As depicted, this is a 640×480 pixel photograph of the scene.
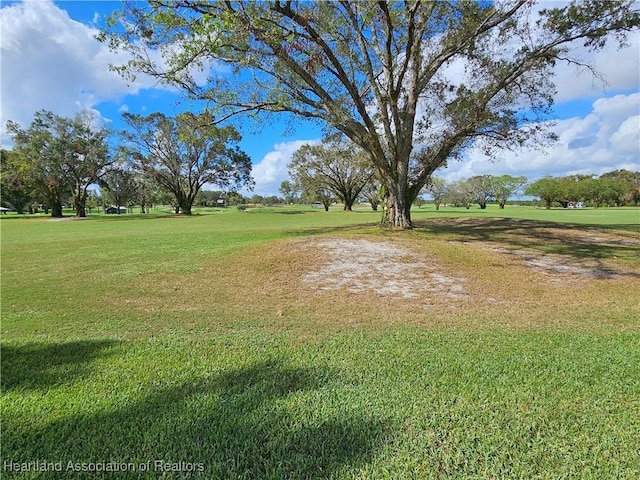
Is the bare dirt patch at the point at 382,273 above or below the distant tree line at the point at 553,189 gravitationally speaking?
below

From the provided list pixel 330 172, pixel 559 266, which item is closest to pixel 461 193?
pixel 330 172

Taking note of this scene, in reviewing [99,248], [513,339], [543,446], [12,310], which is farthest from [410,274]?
[99,248]

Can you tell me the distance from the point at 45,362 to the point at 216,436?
7.91ft

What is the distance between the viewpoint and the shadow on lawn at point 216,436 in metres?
2.01

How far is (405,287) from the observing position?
6.56m

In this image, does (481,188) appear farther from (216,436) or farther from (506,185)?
(216,436)

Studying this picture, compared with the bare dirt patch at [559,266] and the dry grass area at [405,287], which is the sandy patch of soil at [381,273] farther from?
the bare dirt patch at [559,266]

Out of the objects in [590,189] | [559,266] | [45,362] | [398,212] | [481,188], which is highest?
[481,188]

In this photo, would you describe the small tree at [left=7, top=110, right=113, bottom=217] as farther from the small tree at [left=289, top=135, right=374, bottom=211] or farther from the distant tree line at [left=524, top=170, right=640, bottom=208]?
the distant tree line at [left=524, top=170, right=640, bottom=208]

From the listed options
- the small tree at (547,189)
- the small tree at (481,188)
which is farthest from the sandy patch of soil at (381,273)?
the small tree at (481,188)

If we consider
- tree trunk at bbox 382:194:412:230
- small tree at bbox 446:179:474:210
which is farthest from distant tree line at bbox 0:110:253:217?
small tree at bbox 446:179:474:210

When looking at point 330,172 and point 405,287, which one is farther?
point 330,172

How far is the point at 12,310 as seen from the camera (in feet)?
17.1

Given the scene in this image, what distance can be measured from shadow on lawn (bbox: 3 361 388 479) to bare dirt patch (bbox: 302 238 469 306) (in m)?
3.88
